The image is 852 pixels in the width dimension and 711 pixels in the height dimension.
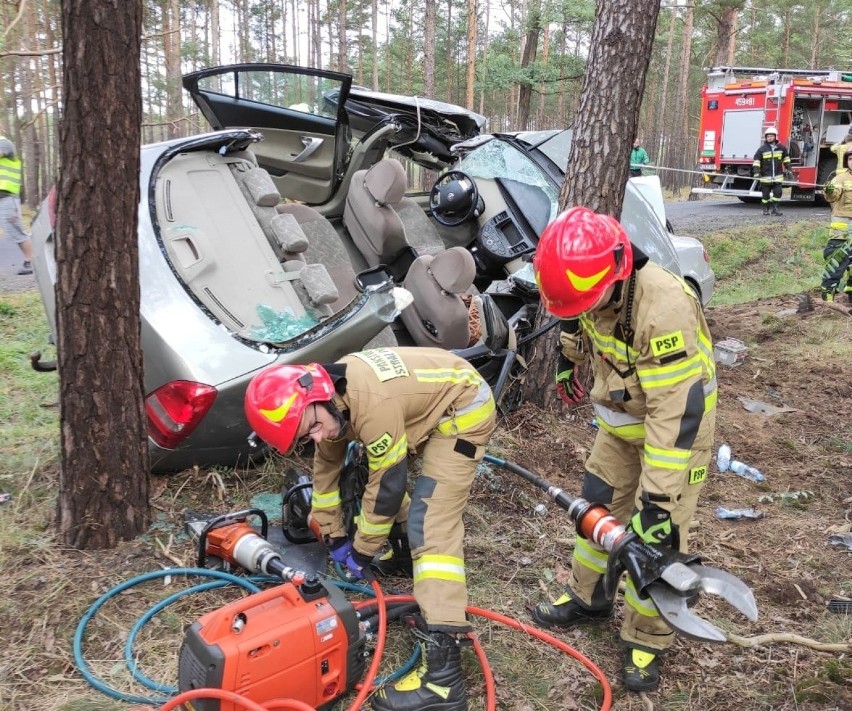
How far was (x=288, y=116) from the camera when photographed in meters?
4.97

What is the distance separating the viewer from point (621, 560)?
2400 mm

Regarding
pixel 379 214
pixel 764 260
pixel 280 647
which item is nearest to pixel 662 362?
pixel 280 647

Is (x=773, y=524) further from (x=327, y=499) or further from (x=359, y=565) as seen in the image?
(x=327, y=499)

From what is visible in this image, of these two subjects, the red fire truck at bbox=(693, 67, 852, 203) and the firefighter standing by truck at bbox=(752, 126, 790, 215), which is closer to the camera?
the firefighter standing by truck at bbox=(752, 126, 790, 215)

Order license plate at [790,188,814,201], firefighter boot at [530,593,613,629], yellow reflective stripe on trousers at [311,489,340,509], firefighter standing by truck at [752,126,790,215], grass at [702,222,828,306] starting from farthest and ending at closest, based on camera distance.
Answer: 1. license plate at [790,188,814,201]
2. firefighter standing by truck at [752,126,790,215]
3. grass at [702,222,828,306]
4. firefighter boot at [530,593,613,629]
5. yellow reflective stripe on trousers at [311,489,340,509]

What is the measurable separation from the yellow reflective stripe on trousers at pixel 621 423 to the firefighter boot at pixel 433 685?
98cm

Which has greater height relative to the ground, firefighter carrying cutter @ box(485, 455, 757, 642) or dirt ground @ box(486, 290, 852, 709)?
firefighter carrying cutter @ box(485, 455, 757, 642)

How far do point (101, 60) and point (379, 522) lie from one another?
1902 millimetres

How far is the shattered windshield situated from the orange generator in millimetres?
3812

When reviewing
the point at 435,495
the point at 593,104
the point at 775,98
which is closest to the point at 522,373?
the point at 593,104

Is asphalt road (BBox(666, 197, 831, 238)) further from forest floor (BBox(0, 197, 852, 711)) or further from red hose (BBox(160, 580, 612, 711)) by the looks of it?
red hose (BBox(160, 580, 612, 711))

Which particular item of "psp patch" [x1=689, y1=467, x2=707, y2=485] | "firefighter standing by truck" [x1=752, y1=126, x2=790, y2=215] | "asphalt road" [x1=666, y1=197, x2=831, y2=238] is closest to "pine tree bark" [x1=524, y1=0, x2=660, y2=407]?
"psp patch" [x1=689, y1=467, x2=707, y2=485]

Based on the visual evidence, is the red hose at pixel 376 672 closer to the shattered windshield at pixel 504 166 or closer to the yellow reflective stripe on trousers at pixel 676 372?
the yellow reflective stripe on trousers at pixel 676 372

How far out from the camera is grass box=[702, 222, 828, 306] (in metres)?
10.4
